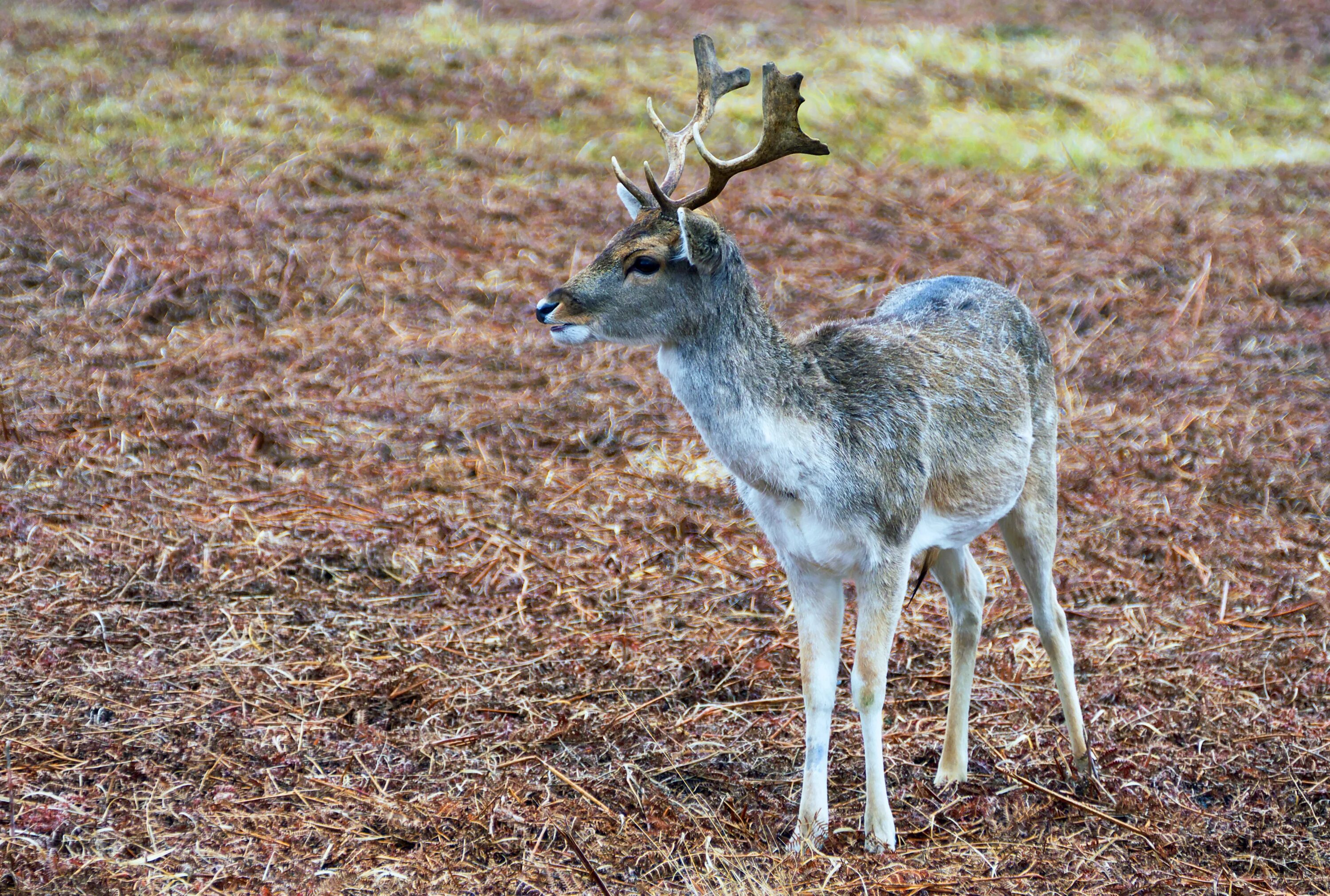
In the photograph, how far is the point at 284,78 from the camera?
13.0 metres

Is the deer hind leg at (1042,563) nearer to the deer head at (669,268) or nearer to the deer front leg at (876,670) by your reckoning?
the deer front leg at (876,670)

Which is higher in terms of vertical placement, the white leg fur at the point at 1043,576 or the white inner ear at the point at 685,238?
the white inner ear at the point at 685,238

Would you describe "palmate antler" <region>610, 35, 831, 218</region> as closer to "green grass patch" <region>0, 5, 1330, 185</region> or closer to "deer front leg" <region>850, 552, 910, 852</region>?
"deer front leg" <region>850, 552, 910, 852</region>

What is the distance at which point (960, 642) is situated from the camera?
5.41m

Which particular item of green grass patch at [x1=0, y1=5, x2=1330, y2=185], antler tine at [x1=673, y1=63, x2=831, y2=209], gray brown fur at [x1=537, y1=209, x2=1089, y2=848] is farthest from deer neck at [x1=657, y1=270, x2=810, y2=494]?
green grass patch at [x1=0, y1=5, x2=1330, y2=185]

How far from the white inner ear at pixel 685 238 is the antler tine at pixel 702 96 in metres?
0.26

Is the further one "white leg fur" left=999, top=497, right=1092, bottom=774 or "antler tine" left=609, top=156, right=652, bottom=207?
"white leg fur" left=999, top=497, right=1092, bottom=774

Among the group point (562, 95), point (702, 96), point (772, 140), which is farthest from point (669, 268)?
point (562, 95)

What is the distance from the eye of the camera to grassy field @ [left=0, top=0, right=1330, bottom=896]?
4672 millimetres

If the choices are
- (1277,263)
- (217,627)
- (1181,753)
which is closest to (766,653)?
(1181,753)

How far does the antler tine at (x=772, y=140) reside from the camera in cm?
446

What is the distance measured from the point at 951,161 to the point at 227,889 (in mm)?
11619

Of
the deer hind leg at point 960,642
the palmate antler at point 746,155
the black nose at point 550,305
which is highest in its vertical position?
the palmate antler at point 746,155

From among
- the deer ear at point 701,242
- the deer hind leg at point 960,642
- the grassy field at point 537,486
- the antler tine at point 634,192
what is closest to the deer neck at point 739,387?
the deer ear at point 701,242
